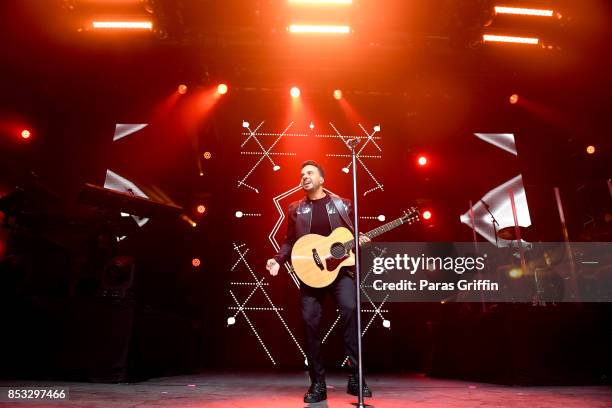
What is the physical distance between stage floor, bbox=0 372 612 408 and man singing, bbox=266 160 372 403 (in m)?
0.19

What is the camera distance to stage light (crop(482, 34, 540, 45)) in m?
6.12

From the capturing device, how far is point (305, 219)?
3.65 m

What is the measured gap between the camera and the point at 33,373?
4.04 metres

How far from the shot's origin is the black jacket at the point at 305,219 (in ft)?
11.8

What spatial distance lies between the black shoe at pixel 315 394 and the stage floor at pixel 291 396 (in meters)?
0.06

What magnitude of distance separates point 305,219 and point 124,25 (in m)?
4.45

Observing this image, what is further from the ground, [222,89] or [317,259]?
[222,89]

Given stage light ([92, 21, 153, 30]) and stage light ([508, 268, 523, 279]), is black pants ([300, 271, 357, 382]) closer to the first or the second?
stage light ([508, 268, 523, 279])

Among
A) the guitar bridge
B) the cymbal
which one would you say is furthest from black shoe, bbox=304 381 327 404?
the cymbal

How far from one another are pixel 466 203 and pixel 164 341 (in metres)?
5.89

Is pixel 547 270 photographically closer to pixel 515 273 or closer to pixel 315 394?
pixel 515 273

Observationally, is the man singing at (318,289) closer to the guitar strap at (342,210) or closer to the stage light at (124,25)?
the guitar strap at (342,210)

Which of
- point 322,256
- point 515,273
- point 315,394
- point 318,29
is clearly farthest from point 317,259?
point 318,29

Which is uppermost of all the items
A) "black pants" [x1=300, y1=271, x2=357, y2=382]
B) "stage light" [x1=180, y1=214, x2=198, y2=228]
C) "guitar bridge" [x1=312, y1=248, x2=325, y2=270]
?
"stage light" [x1=180, y1=214, x2=198, y2=228]
